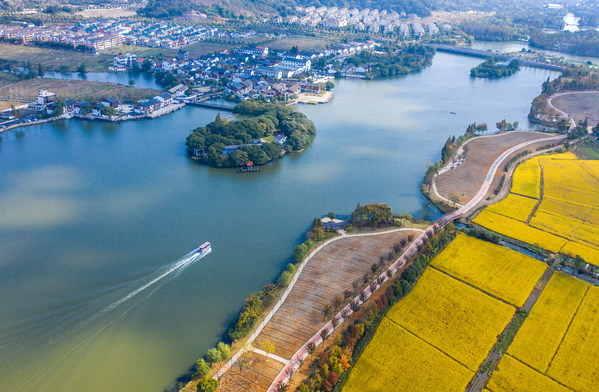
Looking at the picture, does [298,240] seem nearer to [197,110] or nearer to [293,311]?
[293,311]

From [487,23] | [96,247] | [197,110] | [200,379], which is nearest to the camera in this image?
[200,379]

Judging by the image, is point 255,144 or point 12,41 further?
point 12,41

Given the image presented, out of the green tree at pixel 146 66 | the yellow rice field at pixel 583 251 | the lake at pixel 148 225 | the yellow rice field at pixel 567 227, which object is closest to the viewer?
the lake at pixel 148 225

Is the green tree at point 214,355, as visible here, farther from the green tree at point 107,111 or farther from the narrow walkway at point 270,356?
the green tree at point 107,111

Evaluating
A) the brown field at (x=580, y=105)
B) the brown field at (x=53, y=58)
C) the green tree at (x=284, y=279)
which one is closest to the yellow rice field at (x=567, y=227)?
the green tree at (x=284, y=279)

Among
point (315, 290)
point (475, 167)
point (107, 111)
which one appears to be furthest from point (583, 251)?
point (107, 111)

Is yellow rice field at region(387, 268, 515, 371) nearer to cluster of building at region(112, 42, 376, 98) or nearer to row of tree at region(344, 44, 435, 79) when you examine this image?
cluster of building at region(112, 42, 376, 98)

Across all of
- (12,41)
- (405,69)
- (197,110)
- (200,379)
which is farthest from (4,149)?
(405,69)
